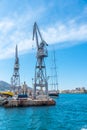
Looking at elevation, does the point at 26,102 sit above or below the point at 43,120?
above

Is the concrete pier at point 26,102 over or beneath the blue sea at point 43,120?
over

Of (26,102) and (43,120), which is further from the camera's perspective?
(26,102)

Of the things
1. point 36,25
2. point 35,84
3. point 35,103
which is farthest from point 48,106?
point 36,25

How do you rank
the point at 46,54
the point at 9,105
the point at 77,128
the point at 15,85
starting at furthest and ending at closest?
the point at 15,85 → the point at 46,54 → the point at 9,105 → the point at 77,128

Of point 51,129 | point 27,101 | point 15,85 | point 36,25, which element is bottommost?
point 51,129

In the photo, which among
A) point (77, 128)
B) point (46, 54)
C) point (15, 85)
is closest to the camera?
point (77, 128)

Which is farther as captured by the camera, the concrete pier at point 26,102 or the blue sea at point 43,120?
the concrete pier at point 26,102

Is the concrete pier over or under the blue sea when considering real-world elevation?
over

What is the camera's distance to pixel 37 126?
44.7 meters

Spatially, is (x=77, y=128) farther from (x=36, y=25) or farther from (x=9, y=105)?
(x=36, y=25)

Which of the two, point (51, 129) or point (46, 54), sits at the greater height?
point (46, 54)

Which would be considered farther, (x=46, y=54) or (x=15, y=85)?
(x=15, y=85)

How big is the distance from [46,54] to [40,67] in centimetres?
377

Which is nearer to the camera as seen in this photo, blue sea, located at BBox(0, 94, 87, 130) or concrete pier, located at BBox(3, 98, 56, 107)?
blue sea, located at BBox(0, 94, 87, 130)
